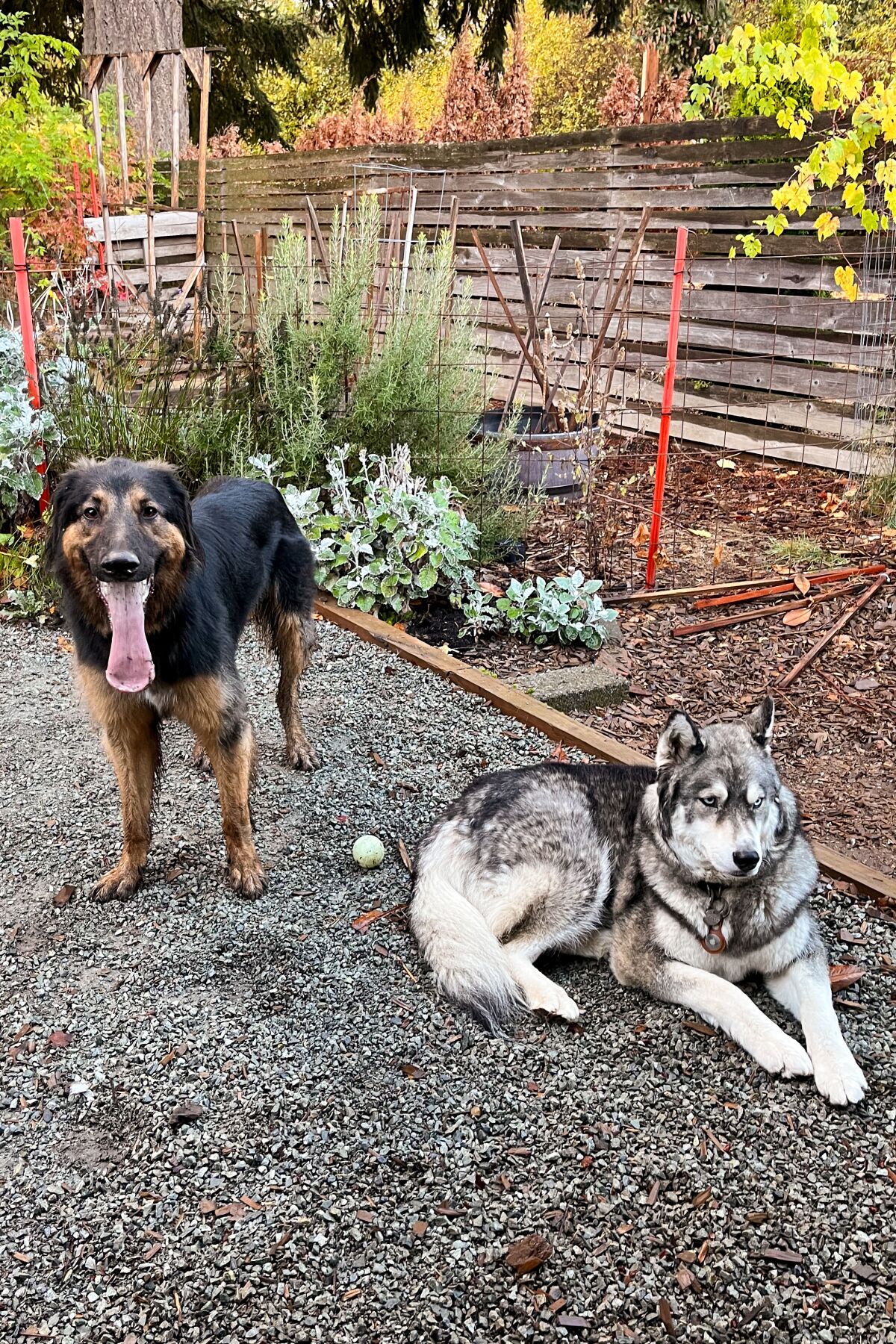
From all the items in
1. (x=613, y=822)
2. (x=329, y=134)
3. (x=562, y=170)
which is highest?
(x=329, y=134)

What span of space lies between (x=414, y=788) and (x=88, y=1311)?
97.0 inches

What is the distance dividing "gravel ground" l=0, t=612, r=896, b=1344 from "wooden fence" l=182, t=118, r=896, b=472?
5.42 metres

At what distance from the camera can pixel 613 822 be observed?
3477 mm

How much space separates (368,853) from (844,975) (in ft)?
5.40

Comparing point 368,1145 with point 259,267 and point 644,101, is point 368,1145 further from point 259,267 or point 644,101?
point 644,101

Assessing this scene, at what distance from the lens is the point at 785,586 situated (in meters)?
6.47

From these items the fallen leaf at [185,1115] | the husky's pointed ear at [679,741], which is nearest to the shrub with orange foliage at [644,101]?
the husky's pointed ear at [679,741]

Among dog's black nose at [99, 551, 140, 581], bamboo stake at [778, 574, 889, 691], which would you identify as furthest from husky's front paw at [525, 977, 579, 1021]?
bamboo stake at [778, 574, 889, 691]

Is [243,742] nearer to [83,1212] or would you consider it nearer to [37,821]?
[37,821]

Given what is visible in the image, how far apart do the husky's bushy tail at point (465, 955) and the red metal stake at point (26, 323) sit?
15.1 feet

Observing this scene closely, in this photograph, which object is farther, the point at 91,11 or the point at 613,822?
the point at 91,11

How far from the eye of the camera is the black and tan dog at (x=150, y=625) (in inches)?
126

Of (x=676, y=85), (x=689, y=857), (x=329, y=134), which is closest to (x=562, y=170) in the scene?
(x=676, y=85)

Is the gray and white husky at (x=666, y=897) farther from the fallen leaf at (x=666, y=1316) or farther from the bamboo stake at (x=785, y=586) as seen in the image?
the bamboo stake at (x=785, y=586)
